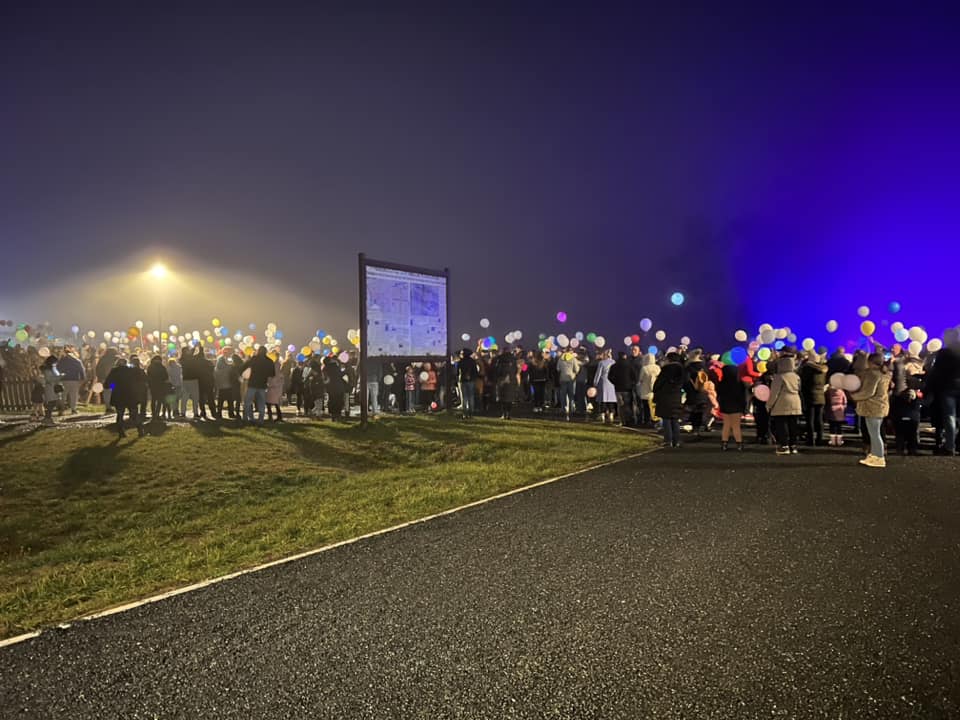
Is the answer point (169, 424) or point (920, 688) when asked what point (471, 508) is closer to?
point (920, 688)

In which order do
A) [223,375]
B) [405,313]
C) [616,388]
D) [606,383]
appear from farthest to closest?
[405,313], [223,375], [606,383], [616,388]

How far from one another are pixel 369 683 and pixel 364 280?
1194cm

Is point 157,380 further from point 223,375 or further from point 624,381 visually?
point 624,381

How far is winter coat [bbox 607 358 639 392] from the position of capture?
14.4 metres

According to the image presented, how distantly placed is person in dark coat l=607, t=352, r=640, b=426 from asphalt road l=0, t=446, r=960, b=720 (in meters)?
8.46

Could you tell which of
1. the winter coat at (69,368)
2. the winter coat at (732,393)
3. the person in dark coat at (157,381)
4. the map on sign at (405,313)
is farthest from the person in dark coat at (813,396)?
the winter coat at (69,368)

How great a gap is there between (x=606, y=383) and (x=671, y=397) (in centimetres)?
419

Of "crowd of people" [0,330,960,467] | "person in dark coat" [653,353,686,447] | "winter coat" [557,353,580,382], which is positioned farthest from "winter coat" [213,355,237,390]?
"person in dark coat" [653,353,686,447]

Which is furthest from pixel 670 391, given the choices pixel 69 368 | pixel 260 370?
pixel 69 368

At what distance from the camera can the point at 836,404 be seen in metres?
12.0

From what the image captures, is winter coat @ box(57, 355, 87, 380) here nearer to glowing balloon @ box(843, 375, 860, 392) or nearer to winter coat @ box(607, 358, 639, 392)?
winter coat @ box(607, 358, 639, 392)

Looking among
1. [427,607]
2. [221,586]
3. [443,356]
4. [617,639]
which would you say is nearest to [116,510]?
[221,586]

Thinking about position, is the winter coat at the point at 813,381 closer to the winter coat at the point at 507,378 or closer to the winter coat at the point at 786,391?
the winter coat at the point at 786,391

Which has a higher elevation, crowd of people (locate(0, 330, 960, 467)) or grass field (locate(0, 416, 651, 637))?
crowd of people (locate(0, 330, 960, 467))
